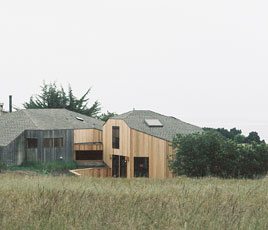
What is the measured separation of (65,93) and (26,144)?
79.1 feet

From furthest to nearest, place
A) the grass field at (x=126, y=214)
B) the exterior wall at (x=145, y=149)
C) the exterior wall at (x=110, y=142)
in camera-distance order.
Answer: the exterior wall at (x=110, y=142) < the exterior wall at (x=145, y=149) < the grass field at (x=126, y=214)

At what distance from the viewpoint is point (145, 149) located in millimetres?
29500

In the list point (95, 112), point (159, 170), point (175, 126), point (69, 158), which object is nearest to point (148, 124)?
point (175, 126)

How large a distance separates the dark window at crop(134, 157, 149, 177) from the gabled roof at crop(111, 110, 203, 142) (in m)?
2.10

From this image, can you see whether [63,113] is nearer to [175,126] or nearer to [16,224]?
[175,126]

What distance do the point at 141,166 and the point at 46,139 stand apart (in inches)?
349

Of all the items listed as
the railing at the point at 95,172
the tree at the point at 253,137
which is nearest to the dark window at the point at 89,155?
the railing at the point at 95,172

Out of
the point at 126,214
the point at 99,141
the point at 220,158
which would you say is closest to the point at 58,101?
the point at 99,141

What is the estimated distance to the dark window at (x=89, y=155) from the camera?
35184 millimetres

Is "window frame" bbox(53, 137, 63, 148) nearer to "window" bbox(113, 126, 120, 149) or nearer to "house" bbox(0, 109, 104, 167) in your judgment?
"house" bbox(0, 109, 104, 167)

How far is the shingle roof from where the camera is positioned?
32.4 meters

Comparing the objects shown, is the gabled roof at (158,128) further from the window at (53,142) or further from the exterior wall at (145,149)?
the window at (53,142)

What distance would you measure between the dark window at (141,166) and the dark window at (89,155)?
20.4 feet

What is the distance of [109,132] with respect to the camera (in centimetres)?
3362
